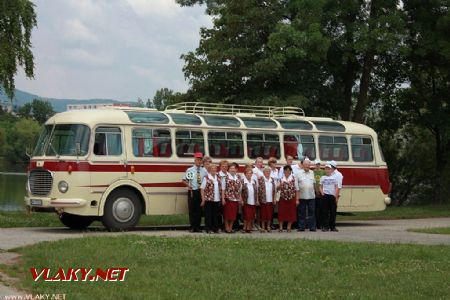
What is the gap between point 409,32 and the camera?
3369cm

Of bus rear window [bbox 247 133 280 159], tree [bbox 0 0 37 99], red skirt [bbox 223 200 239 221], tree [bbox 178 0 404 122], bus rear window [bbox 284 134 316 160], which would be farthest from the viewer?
tree [bbox 178 0 404 122]

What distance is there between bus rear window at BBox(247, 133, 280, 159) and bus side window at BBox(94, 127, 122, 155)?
4.04 metres

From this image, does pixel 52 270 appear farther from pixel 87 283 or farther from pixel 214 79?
pixel 214 79

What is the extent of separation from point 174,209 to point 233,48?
491 inches

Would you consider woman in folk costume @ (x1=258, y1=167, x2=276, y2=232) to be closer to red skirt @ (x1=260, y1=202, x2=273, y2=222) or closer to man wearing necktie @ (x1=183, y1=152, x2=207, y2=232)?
red skirt @ (x1=260, y1=202, x2=273, y2=222)

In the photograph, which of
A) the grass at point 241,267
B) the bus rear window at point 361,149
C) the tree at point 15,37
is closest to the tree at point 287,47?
the bus rear window at point 361,149

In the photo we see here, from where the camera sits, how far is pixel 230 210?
Answer: 1964 centimetres

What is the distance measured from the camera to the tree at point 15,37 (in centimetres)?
2686

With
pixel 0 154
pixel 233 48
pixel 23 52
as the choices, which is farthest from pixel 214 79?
pixel 0 154

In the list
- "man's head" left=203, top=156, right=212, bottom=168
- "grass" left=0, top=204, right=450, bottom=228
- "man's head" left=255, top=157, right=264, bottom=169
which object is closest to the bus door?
"man's head" left=203, top=156, right=212, bottom=168

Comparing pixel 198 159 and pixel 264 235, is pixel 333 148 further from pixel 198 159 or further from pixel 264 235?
pixel 264 235

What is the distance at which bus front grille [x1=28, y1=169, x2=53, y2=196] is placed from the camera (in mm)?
19109

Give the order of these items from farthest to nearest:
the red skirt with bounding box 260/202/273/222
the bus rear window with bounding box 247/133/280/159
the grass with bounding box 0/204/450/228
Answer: the bus rear window with bounding box 247/133/280/159
the grass with bounding box 0/204/450/228
the red skirt with bounding box 260/202/273/222

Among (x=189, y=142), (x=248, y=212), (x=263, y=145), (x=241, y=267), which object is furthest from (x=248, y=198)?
(x=241, y=267)
